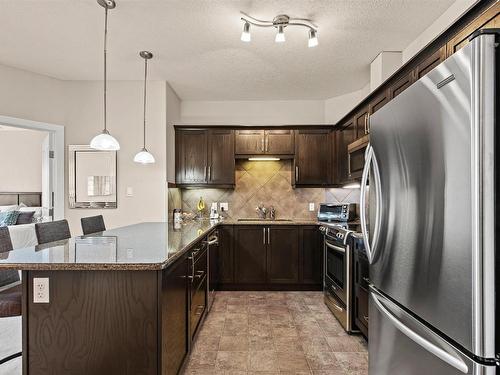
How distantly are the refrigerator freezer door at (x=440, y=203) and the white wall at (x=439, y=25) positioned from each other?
1.30 m

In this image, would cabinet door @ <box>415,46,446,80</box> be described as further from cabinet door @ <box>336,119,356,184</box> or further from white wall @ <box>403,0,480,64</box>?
cabinet door @ <box>336,119,356,184</box>

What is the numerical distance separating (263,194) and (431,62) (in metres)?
2.98

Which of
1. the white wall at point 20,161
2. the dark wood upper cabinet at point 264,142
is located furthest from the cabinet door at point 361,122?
the white wall at point 20,161

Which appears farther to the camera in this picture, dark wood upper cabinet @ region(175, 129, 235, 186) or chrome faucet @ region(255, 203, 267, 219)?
chrome faucet @ region(255, 203, 267, 219)

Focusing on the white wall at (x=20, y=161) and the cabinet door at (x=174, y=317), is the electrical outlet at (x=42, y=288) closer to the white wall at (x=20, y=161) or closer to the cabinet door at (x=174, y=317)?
the cabinet door at (x=174, y=317)

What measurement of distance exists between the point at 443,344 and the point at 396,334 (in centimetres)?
34

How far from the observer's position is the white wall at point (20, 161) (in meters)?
7.21

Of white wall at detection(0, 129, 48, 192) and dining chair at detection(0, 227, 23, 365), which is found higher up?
white wall at detection(0, 129, 48, 192)

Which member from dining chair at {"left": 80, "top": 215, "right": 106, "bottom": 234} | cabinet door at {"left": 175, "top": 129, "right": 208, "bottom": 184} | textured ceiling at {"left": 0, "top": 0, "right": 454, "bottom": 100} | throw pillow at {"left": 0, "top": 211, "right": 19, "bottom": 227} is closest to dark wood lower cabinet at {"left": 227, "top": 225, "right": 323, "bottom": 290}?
cabinet door at {"left": 175, "top": 129, "right": 208, "bottom": 184}

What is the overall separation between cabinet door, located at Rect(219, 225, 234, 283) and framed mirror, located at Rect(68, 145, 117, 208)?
59.9 inches

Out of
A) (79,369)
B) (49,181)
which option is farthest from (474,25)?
(49,181)

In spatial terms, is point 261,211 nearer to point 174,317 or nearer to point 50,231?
point 50,231

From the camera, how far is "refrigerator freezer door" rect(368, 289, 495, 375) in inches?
41.6

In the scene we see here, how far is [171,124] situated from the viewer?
4.34m
